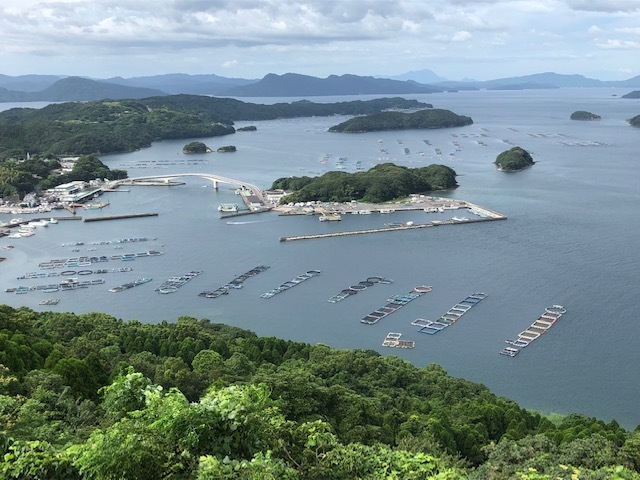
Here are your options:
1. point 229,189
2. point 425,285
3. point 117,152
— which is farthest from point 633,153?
point 117,152

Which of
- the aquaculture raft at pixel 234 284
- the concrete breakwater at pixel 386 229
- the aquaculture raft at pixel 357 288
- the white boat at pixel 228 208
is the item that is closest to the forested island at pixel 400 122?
the white boat at pixel 228 208

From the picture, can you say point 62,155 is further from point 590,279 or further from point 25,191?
point 590,279

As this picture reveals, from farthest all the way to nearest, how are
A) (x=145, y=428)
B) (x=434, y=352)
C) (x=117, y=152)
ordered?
(x=117, y=152) → (x=434, y=352) → (x=145, y=428)

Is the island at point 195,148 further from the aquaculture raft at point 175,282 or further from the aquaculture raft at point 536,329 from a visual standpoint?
the aquaculture raft at point 536,329

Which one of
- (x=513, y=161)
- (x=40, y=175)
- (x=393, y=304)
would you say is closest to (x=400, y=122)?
(x=513, y=161)

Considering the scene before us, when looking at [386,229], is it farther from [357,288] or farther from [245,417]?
[245,417]

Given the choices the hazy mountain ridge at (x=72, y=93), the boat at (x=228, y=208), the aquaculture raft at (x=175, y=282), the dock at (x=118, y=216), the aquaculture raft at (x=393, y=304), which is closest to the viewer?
the aquaculture raft at (x=393, y=304)
